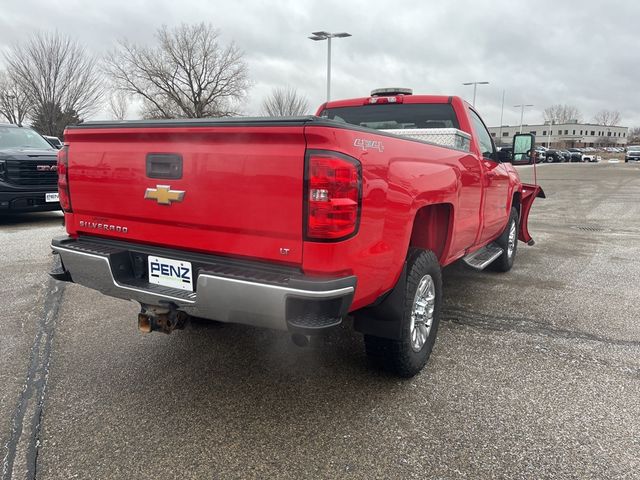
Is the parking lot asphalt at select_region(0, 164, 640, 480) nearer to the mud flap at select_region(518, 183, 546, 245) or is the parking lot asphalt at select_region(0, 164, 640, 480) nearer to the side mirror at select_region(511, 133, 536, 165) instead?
the side mirror at select_region(511, 133, 536, 165)

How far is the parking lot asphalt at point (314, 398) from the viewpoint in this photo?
231 centimetres

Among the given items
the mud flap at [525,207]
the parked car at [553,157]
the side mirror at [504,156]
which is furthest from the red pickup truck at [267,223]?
the parked car at [553,157]

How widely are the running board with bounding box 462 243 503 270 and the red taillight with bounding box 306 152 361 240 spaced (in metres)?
2.38

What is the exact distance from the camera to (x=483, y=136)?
4812 mm

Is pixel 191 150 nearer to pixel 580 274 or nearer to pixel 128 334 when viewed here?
pixel 128 334

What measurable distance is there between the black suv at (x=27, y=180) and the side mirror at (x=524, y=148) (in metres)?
7.40

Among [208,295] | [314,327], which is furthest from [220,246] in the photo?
[314,327]

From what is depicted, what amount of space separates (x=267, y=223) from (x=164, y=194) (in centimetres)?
66

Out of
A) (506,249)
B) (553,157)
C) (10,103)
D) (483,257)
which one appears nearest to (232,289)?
(483,257)

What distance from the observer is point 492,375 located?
317cm

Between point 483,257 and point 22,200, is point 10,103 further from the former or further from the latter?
point 483,257

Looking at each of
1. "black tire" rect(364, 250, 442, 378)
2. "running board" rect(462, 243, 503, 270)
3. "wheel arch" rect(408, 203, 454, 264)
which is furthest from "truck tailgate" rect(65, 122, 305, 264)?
"running board" rect(462, 243, 503, 270)

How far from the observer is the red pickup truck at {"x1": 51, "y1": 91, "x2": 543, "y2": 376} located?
225cm

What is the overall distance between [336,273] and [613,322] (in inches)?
123
